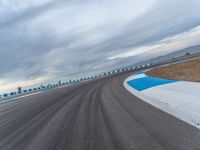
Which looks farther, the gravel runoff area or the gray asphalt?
the gravel runoff area

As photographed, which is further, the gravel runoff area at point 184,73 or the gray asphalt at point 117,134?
the gravel runoff area at point 184,73

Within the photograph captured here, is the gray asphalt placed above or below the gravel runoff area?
below

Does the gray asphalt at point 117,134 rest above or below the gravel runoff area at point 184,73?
below

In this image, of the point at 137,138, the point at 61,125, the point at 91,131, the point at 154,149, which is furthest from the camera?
the point at 61,125

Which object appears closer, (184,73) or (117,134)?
(117,134)

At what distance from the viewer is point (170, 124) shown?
549 centimetres

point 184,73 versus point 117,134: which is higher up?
point 184,73

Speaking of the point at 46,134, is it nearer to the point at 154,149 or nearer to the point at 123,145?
the point at 123,145

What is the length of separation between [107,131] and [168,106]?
2.65 m

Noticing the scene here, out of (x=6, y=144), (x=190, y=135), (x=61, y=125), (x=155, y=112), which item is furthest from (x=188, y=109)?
(x=6, y=144)

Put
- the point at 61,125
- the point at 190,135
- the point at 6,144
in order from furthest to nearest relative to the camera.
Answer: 1. the point at 61,125
2. the point at 6,144
3. the point at 190,135

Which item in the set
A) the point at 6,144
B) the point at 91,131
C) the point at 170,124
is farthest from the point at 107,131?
the point at 6,144

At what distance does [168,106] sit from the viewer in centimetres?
746

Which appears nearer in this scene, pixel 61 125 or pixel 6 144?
pixel 6 144
